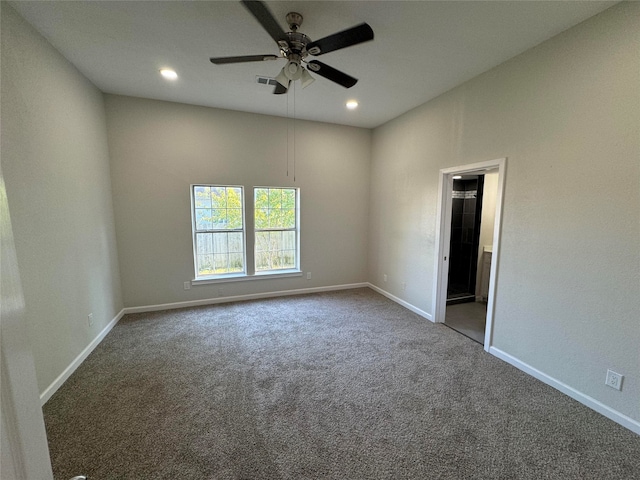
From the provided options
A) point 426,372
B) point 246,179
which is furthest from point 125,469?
point 246,179

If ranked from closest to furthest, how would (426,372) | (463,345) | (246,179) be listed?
(426,372), (463,345), (246,179)

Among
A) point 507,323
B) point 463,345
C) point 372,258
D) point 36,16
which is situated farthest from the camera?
point 372,258

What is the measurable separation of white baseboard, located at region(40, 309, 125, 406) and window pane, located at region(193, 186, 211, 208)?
186 cm

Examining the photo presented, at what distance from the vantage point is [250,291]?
4.38 metres

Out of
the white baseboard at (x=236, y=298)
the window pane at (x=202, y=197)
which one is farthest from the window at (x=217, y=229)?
the white baseboard at (x=236, y=298)

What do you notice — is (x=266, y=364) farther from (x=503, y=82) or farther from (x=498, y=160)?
(x=503, y=82)

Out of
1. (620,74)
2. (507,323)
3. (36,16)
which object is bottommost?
(507,323)

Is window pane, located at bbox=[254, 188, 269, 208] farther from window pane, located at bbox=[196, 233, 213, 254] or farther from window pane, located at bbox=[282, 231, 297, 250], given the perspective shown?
window pane, located at bbox=[196, 233, 213, 254]

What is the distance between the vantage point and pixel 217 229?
4.15m

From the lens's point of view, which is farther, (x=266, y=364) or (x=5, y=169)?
(x=266, y=364)

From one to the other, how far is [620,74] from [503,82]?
882 millimetres

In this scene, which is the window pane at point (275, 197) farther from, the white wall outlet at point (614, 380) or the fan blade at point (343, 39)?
the white wall outlet at point (614, 380)

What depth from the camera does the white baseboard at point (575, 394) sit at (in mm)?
1867

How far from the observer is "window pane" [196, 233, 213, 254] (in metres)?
4.08
